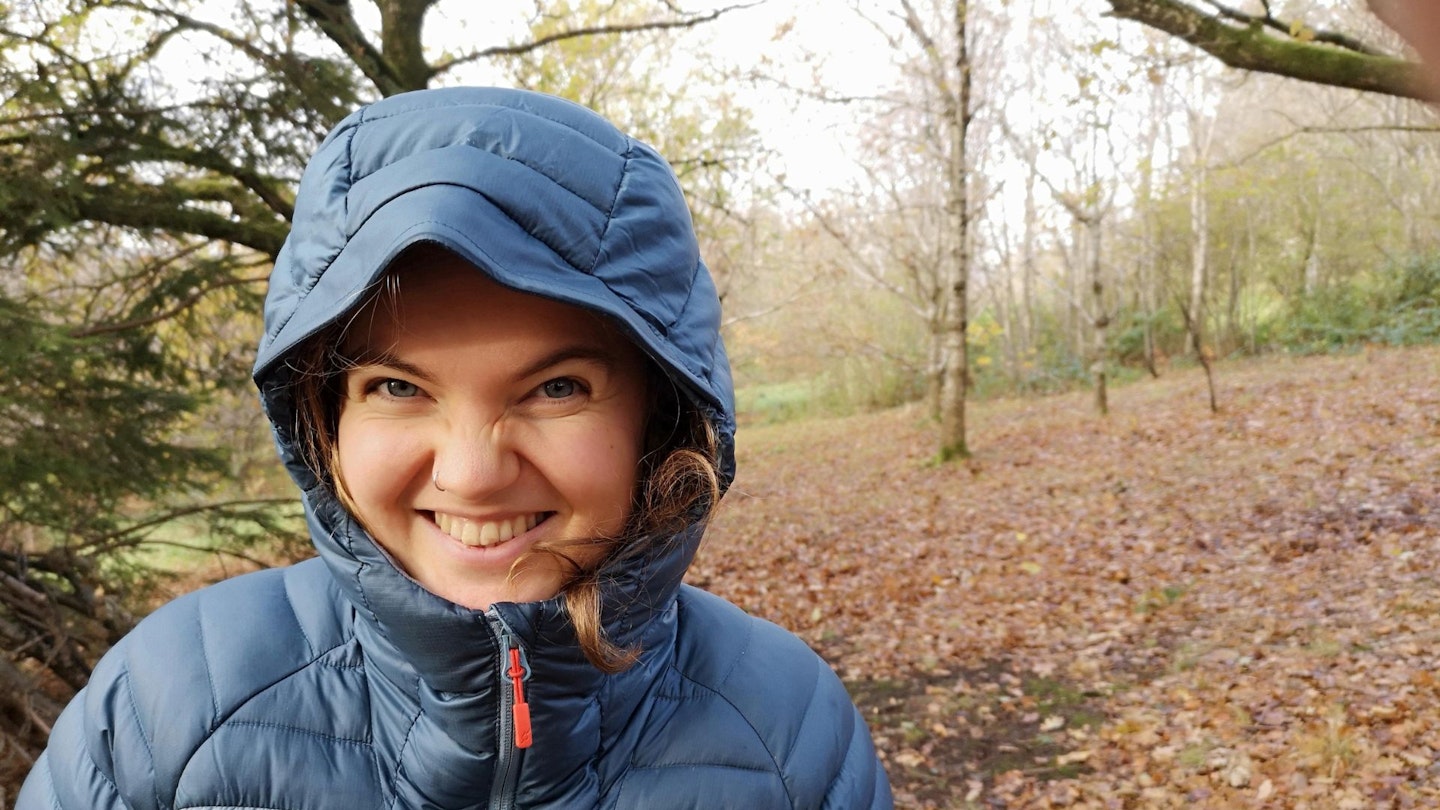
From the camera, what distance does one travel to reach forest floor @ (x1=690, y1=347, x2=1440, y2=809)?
447 centimetres

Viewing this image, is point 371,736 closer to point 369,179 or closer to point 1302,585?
point 369,179

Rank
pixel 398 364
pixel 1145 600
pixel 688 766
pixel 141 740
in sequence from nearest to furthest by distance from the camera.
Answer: pixel 398 364
pixel 141 740
pixel 688 766
pixel 1145 600

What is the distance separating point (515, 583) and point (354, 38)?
187 inches

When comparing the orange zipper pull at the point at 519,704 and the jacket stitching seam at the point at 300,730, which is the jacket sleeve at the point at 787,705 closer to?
the orange zipper pull at the point at 519,704

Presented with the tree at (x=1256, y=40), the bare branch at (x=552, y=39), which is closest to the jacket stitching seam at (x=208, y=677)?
the bare branch at (x=552, y=39)

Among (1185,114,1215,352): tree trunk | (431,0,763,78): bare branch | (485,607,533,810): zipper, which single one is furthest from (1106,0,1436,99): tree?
(1185,114,1215,352): tree trunk

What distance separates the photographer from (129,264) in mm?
5438

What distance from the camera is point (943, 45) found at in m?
12.6

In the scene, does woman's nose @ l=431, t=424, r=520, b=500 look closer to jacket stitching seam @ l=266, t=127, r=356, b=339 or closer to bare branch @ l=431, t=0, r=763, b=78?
jacket stitching seam @ l=266, t=127, r=356, b=339

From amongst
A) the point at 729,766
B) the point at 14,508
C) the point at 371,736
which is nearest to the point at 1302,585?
the point at 729,766

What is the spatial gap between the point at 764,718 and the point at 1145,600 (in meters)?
6.34

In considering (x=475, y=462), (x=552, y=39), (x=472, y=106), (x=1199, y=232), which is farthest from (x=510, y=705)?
(x=1199, y=232)

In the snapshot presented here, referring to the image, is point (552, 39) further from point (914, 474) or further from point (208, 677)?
point (914, 474)

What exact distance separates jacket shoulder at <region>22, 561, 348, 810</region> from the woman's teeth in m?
0.35
